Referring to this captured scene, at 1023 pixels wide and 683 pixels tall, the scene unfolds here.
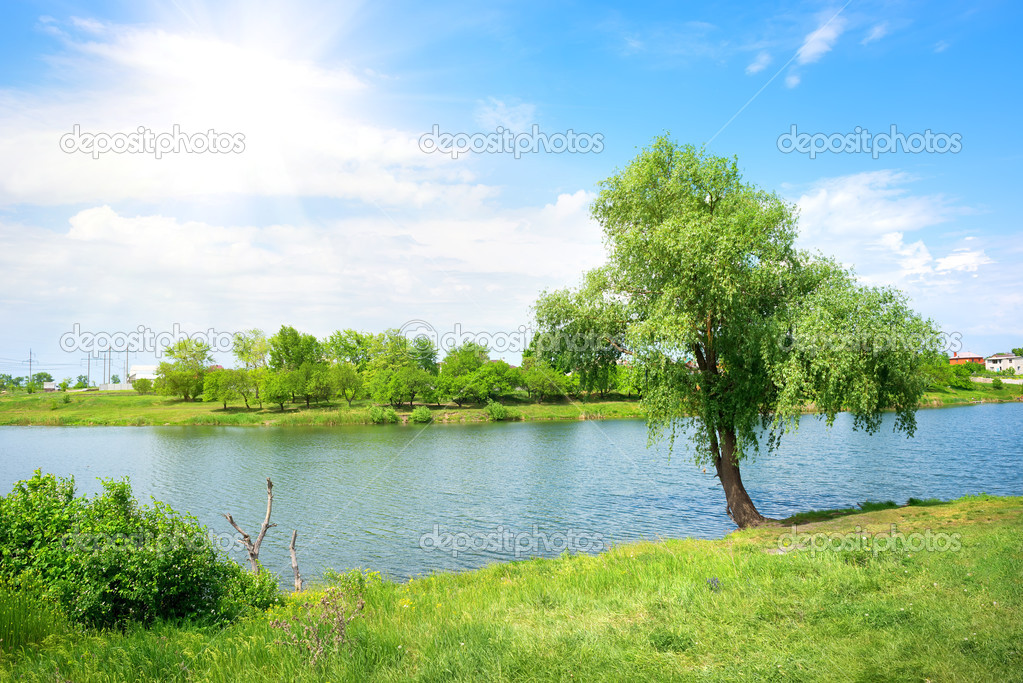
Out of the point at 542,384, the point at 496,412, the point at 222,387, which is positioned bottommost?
the point at 496,412

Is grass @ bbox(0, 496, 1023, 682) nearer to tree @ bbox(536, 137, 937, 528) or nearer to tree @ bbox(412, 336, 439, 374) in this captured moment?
tree @ bbox(536, 137, 937, 528)

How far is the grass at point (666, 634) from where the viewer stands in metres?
6.42

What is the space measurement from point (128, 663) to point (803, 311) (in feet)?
60.1

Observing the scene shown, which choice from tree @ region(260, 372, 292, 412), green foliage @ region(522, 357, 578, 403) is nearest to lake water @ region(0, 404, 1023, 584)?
tree @ region(260, 372, 292, 412)

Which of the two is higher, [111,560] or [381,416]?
[111,560]

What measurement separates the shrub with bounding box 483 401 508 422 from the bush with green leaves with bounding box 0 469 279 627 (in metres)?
73.0

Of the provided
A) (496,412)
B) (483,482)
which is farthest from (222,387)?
(483,482)

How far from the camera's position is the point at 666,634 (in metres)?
7.33

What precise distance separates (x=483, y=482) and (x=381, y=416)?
1948 inches

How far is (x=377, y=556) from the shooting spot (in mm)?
21359

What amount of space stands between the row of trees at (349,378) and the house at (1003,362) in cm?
16679

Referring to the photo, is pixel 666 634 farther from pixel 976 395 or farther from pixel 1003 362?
pixel 1003 362

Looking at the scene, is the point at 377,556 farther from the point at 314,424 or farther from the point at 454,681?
the point at 314,424

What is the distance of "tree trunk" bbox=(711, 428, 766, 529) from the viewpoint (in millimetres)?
21031
